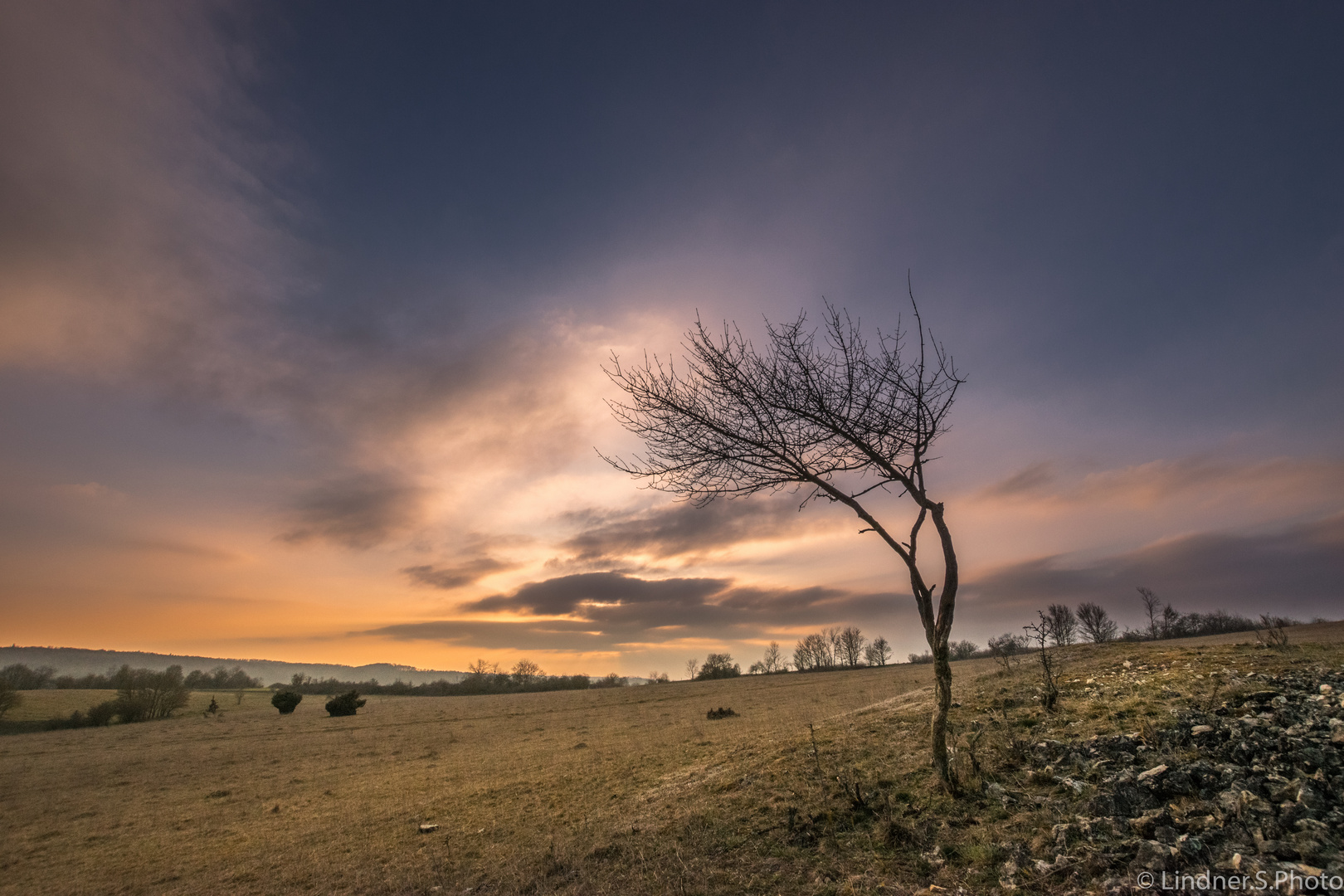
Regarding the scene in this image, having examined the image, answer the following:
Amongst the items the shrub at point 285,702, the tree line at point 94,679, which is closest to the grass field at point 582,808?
the shrub at point 285,702

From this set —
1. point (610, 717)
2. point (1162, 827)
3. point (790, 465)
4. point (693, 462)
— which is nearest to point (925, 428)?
point (790, 465)

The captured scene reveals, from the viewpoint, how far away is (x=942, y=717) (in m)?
7.85

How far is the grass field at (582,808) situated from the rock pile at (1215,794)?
0.94 metres

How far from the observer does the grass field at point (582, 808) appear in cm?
725

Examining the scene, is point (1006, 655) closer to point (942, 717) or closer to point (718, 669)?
point (942, 717)

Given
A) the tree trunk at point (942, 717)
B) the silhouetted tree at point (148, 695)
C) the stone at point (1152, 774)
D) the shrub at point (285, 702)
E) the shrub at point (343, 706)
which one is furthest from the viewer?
the shrub at point (285, 702)

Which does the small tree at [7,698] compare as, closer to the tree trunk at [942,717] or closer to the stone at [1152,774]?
the tree trunk at [942,717]

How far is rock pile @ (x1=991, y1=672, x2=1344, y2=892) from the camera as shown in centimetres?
444

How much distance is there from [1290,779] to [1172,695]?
4823 mm

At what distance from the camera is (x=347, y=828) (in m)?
13.3

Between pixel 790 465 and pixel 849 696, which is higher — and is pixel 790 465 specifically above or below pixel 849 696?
above

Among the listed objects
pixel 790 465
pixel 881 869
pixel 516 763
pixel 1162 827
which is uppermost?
pixel 790 465

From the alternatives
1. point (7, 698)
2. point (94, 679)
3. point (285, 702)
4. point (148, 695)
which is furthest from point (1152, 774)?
point (94, 679)

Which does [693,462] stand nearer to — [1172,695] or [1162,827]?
[1162,827]
